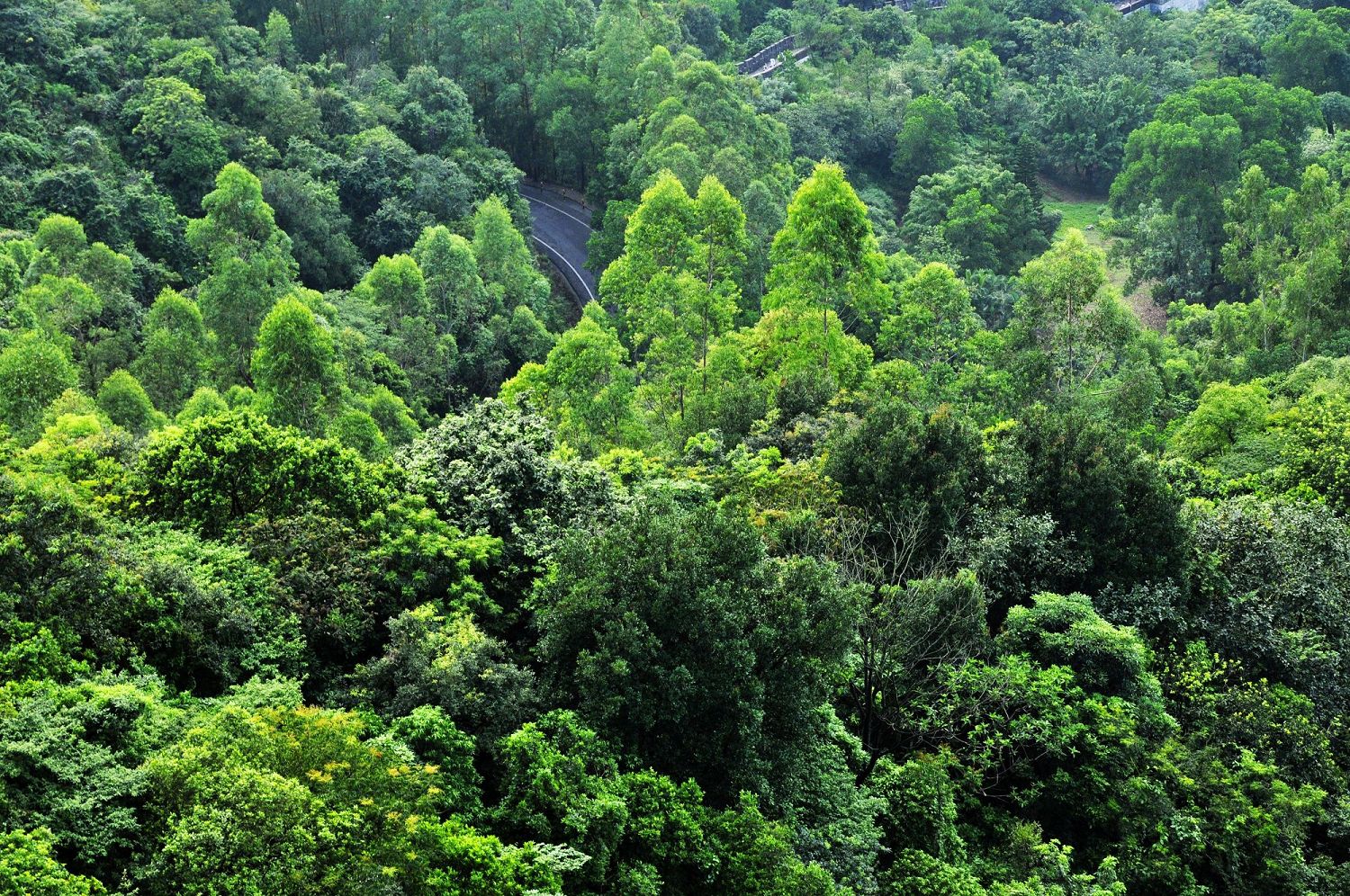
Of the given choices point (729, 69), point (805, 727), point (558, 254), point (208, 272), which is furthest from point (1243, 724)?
point (729, 69)

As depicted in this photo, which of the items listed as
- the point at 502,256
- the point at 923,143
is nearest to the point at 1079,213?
the point at 923,143

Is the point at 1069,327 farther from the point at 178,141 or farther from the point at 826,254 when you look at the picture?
the point at 178,141

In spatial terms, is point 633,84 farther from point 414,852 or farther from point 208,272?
point 414,852

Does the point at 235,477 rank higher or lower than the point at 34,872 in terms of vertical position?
lower

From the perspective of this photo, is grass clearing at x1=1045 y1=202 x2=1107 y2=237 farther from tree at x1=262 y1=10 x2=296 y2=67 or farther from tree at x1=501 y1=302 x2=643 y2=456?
tree at x1=501 y1=302 x2=643 y2=456

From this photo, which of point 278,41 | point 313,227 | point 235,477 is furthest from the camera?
point 278,41
